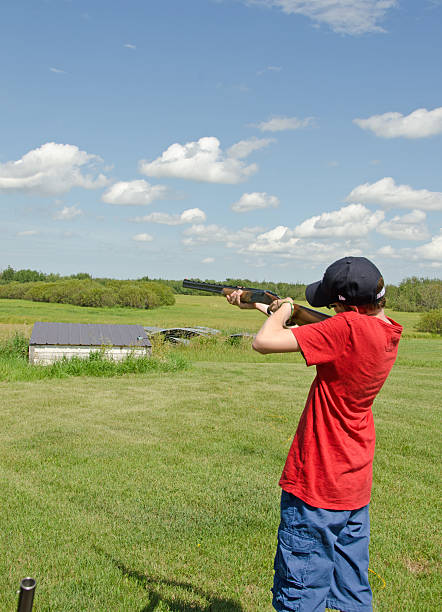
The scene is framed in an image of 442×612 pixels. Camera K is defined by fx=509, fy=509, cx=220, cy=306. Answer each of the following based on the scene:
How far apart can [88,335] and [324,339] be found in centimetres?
1477

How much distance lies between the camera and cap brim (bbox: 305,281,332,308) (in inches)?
107

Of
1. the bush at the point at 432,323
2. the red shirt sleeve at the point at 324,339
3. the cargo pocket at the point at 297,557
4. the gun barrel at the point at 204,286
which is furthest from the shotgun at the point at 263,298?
the bush at the point at 432,323

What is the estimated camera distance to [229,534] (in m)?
4.55

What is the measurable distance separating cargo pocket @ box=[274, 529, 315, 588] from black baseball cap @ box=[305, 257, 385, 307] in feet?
3.92

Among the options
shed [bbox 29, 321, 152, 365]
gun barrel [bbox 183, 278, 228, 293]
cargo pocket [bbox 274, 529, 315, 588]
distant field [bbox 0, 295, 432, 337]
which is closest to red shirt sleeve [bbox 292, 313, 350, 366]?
cargo pocket [bbox 274, 529, 315, 588]

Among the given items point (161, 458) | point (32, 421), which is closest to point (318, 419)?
point (161, 458)

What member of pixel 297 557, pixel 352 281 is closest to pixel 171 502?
pixel 297 557

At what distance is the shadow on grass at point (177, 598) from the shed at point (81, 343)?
11993 mm

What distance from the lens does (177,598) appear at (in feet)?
11.9

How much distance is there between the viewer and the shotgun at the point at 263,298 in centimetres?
288

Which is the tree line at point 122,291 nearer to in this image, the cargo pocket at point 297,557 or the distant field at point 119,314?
the distant field at point 119,314

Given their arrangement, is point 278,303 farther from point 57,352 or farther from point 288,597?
point 57,352

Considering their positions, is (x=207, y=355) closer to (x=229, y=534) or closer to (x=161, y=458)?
(x=161, y=458)

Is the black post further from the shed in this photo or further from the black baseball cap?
the shed
